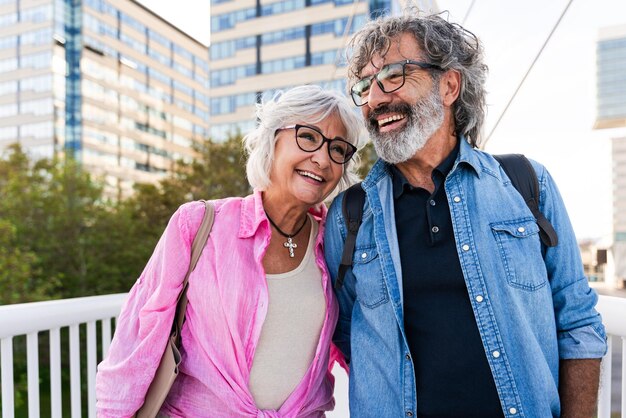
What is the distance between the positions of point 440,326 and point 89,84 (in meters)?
59.4

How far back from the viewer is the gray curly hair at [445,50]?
179 centimetres

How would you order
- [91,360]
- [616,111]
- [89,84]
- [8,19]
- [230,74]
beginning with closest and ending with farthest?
[91,360] < [616,111] < [230,74] < [89,84] < [8,19]

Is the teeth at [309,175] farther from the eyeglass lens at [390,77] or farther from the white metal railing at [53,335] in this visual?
the white metal railing at [53,335]

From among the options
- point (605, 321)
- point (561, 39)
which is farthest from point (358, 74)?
point (561, 39)

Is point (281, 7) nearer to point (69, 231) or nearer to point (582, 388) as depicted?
point (69, 231)

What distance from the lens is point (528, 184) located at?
160 centimetres

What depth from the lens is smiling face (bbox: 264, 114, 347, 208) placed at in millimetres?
1813

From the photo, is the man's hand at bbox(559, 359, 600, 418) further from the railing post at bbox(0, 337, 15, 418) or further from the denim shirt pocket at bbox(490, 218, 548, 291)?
the railing post at bbox(0, 337, 15, 418)

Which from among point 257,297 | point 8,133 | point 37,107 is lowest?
point 257,297

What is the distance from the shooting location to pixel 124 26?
60.8 m

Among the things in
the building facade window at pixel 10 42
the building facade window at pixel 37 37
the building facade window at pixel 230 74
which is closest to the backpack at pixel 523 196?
the building facade window at pixel 230 74

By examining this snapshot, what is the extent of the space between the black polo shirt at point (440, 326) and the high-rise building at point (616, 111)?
1940 millimetres

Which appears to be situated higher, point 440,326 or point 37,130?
point 37,130

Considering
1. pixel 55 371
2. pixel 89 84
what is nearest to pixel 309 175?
pixel 55 371
